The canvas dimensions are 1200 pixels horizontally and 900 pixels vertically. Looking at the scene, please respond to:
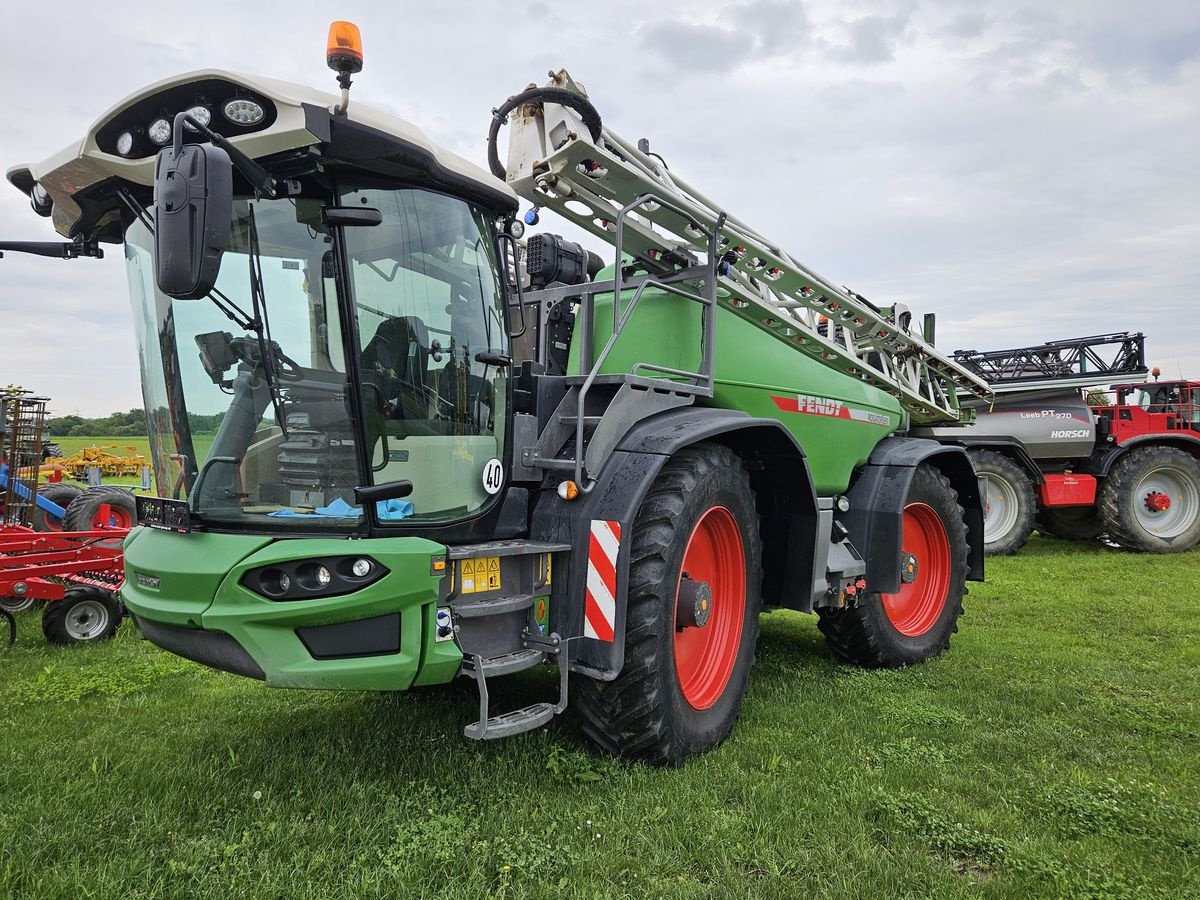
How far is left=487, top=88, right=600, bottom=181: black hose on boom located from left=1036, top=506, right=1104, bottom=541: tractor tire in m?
10.3

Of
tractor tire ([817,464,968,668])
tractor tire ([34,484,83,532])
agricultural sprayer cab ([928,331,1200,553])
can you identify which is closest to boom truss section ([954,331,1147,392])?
agricultural sprayer cab ([928,331,1200,553])

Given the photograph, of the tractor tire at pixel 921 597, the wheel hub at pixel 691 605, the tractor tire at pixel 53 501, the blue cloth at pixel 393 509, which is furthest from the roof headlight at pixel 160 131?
the tractor tire at pixel 53 501

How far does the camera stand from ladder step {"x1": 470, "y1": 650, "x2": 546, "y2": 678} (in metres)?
3.08

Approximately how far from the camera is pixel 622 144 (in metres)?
4.18

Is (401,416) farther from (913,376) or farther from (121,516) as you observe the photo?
(121,516)

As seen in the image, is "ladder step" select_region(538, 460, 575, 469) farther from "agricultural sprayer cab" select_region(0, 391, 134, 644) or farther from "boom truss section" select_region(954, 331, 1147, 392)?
"boom truss section" select_region(954, 331, 1147, 392)

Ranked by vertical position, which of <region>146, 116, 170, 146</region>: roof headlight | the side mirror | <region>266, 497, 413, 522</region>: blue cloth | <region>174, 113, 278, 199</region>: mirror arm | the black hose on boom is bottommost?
<region>266, 497, 413, 522</region>: blue cloth

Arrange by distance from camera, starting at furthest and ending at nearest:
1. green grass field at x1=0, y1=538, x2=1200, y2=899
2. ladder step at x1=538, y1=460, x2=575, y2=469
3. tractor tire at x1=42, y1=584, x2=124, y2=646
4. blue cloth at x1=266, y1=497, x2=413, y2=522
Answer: tractor tire at x1=42, y1=584, x2=124, y2=646
ladder step at x1=538, y1=460, x2=575, y2=469
blue cloth at x1=266, y1=497, x2=413, y2=522
green grass field at x1=0, y1=538, x2=1200, y2=899

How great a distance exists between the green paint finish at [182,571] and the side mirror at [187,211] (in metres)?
0.92

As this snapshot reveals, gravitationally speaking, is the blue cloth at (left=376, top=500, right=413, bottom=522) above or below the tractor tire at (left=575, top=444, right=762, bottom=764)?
above

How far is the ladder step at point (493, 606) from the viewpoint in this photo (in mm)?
3070

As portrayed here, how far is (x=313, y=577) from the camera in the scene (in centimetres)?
287

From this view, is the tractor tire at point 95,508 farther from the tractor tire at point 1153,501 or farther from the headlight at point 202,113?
the tractor tire at point 1153,501

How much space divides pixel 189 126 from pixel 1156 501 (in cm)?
1266
